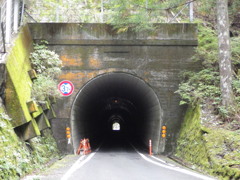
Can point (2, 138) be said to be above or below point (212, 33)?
below

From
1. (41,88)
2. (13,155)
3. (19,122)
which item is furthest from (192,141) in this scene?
(13,155)

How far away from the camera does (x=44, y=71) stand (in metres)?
11.0

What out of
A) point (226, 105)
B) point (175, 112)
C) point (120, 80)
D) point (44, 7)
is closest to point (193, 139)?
point (226, 105)

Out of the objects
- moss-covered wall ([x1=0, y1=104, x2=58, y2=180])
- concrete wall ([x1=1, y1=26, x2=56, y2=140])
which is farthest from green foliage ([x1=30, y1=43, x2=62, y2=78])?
moss-covered wall ([x1=0, y1=104, x2=58, y2=180])

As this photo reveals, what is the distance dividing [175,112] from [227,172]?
21.5 feet

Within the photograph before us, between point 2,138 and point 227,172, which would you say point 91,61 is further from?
point 227,172

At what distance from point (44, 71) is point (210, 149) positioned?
6687mm

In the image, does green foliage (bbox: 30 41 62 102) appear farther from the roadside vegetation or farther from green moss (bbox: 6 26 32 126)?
green moss (bbox: 6 26 32 126)

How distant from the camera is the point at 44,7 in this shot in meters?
17.0

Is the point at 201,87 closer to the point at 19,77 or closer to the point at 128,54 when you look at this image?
the point at 128,54

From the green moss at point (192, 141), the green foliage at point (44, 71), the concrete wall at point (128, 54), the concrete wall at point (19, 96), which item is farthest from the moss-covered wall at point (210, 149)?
the green foliage at point (44, 71)

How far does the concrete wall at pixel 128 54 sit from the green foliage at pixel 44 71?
1.00 metres

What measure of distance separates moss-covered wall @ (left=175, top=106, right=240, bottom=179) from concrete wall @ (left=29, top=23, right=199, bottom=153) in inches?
80.6

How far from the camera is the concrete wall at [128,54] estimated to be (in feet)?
41.5
